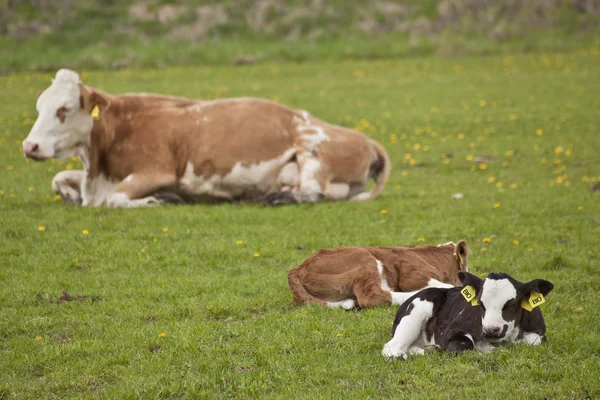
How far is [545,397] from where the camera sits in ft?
19.6

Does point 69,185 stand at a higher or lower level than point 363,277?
lower

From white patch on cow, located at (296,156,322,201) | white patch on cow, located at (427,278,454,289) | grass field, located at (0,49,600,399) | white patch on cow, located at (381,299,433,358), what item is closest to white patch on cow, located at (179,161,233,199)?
grass field, located at (0,49,600,399)

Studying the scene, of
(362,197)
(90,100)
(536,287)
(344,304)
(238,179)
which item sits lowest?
(362,197)

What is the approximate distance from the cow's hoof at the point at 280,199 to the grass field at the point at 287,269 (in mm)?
392

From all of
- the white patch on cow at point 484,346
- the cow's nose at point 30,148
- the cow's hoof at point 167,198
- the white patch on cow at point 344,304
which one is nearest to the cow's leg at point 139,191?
the cow's hoof at point 167,198

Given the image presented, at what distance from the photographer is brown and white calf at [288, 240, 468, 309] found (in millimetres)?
8336

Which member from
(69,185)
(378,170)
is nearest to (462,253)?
(378,170)

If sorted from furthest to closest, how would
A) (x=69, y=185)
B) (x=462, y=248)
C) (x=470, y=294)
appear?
(x=69, y=185), (x=462, y=248), (x=470, y=294)

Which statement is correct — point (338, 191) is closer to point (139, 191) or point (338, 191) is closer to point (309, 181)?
point (309, 181)

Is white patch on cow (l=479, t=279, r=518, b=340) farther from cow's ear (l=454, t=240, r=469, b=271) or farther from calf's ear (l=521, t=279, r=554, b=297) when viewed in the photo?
cow's ear (l=454, t=240, r=469, b=271)

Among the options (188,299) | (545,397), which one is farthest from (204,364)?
(545,397)

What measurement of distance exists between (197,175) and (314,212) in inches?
87.3

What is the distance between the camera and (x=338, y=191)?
47.3 feet

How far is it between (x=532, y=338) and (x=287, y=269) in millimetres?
3756
